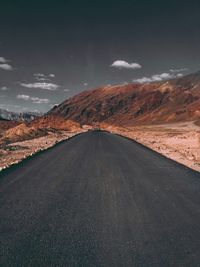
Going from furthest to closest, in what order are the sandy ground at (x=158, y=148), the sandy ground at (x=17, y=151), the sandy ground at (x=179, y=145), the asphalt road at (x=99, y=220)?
the sandy ground at (x=179, y=145)
the sandy ground at (x=158, y=148)
the sandy ground at (x=17, y=151)
the asphalt road at (x=99, y=220)

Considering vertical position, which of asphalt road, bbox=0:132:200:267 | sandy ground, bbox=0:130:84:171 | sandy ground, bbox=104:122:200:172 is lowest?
sandy ground, bbox=104:122:200:172

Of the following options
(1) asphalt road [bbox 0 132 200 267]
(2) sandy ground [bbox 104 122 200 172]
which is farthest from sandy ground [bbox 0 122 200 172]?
(1) asphalt road [bbox 0 132 200 267]

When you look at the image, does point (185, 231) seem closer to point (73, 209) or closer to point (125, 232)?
point (125, 232)

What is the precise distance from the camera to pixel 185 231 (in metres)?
7.68

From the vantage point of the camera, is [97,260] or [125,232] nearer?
[97,260]

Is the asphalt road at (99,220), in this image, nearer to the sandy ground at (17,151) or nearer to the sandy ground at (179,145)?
the sandy ground at (17,151)

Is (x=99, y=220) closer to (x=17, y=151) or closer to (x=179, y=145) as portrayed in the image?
(x=17, y=151)

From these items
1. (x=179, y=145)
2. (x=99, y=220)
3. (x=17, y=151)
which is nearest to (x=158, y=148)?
(x=179, y=145)

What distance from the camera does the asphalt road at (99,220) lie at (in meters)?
6.17

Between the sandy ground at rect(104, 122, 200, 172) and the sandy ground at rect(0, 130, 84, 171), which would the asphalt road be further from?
the sandy ground at rect(104, 122, 200, 172)

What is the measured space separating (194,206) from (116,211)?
2384mm

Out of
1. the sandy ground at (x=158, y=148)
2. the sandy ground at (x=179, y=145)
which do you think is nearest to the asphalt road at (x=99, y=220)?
the sandy ground at (x=158, y=148)

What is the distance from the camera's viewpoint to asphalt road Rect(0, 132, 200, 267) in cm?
617

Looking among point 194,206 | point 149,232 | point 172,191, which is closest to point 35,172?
point 172,191
